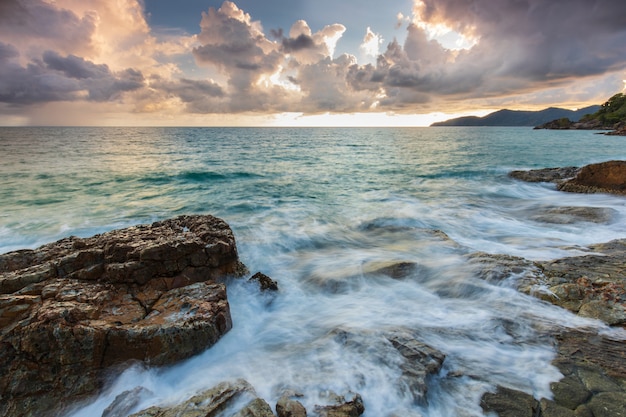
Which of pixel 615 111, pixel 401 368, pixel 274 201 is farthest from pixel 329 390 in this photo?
pixel 615 111

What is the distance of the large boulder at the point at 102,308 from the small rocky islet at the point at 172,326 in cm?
1

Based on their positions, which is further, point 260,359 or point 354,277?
point 354,277

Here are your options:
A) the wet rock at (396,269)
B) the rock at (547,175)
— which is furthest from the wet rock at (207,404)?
the rock at (547,175)

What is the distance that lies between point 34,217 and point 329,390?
14.9 meters

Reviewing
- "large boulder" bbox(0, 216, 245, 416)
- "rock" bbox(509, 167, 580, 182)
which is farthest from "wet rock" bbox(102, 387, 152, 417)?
"rock" bbox(509, 167, 580, 182)

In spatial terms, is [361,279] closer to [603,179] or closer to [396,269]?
[396,269]

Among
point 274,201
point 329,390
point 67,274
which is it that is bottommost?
point 274,201

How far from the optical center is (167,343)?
176 inches

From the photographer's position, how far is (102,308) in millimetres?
4887

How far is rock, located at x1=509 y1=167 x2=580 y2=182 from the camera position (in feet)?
60.9

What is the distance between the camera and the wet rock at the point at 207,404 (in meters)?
3.36

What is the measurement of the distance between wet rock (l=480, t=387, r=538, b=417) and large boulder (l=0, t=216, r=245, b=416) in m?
3.90

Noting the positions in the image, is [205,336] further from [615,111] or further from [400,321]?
[615,111]

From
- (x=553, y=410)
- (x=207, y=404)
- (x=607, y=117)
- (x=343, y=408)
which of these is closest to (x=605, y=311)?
(x=553, y=410)
